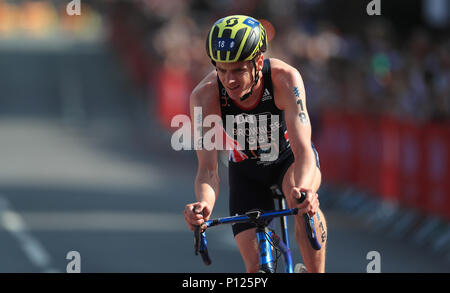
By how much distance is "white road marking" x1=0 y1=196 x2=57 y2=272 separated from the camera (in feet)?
31.8

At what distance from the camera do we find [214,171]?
5855mm

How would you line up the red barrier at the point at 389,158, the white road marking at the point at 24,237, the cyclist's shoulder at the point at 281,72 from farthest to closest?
the red barrier at the point at 389,158, the white road marking at the point at 24,237, the cyclist's shoulder at the point at 281,72

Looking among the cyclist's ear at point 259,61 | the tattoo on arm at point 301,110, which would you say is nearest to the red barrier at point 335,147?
the tattoo on arm at point 301,110

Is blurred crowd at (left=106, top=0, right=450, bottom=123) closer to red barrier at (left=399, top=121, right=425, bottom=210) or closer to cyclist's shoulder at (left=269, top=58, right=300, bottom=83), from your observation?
red barrier at (left=399, top=121, right=425, bottom=210)

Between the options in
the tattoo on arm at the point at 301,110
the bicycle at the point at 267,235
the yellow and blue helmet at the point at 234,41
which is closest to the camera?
the bicycle at the point at 267,235

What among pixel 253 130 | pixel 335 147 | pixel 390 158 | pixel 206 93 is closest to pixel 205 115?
pixel 206 93

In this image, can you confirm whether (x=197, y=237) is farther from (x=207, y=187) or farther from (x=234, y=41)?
(x=234, y=41)

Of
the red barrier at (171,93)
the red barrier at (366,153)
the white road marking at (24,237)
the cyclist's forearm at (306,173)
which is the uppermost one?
the red barrier at (171,93)

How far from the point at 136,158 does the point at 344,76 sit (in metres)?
6.43

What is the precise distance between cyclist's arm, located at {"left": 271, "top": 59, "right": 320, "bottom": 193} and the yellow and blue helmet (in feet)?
1.19

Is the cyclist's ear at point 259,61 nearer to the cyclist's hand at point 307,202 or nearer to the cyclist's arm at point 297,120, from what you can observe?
the cyclist's arm at point 297,120

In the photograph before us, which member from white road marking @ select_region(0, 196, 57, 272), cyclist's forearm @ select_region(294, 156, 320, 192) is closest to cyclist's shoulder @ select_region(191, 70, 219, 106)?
cyclist's forearm @ select_region(294, 156, 320, 192)

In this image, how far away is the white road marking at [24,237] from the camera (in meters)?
9.70

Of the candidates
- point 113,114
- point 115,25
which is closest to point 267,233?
point 113,114
